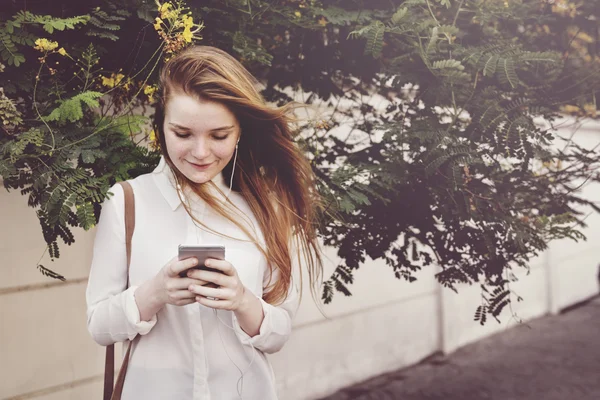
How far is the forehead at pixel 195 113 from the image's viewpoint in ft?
6.24

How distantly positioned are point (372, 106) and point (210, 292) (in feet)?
7.13

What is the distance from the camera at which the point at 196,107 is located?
1905 millimetres

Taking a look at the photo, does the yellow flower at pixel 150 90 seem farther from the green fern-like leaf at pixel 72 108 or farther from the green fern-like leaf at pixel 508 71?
the green fern-like leaf at pixel 508 71

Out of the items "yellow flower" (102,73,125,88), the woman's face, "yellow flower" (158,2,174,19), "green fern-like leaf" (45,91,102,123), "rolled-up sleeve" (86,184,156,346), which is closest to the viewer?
"rolled-up sleeve" (86,184,156,346)

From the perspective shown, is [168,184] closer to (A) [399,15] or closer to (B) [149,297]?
(B) [149,297]

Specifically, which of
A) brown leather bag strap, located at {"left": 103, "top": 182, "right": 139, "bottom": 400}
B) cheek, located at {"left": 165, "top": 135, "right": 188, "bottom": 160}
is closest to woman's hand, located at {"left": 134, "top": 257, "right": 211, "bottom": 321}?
brown leather bag strap, located at {"left": 103, "top": 182, "right": 139, "bottom": 400}

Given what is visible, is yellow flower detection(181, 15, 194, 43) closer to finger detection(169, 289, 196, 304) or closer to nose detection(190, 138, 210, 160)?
nose detection(190, 138, 210, 160)

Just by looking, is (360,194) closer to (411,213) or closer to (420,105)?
(411,213)

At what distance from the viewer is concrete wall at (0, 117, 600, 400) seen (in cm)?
329

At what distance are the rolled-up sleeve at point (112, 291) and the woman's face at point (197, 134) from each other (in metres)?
0.25

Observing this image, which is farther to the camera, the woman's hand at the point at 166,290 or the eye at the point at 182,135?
the eye at the point at 182,135

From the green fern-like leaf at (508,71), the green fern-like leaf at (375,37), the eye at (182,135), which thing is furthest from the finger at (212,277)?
the green fern-like leaf at (508,71)

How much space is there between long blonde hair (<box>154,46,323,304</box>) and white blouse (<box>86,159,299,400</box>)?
65 millimetres

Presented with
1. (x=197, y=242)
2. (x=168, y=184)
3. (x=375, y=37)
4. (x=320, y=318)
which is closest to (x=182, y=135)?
(x=168, y=184)
